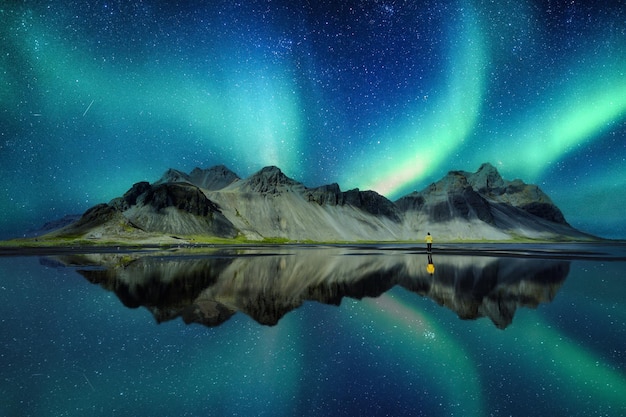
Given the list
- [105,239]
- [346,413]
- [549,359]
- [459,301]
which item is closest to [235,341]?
[346,413]

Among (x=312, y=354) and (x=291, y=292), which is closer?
(x=312, y=354)

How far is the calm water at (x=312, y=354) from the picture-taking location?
279 inches

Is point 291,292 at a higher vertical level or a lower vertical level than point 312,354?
higher

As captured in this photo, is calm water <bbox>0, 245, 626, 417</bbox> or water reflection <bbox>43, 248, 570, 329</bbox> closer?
calm water <bbox>0, 245, 626, 417</bbox>

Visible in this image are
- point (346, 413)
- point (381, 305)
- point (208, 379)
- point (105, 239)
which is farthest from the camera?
point (105, 239)

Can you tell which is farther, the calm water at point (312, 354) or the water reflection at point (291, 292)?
the water reflection at point (291, 292)

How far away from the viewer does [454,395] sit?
7555mm

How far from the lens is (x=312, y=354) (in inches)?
388

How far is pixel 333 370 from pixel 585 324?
10.3m

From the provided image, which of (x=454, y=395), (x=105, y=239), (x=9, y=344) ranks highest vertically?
(x=105, y=239)

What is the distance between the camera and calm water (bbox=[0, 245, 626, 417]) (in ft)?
23.2

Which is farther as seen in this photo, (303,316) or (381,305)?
(381,305)

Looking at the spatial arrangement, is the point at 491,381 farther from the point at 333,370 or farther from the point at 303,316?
the point at 303,316

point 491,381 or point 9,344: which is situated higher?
point 9,344
